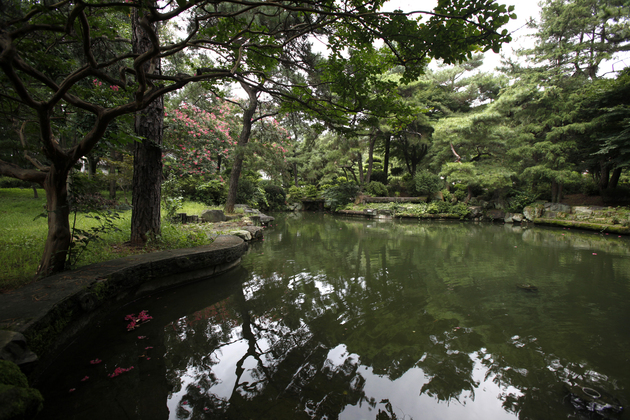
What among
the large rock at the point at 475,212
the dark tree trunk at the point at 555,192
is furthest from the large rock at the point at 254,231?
the dark tree trunk at the point at 555,192

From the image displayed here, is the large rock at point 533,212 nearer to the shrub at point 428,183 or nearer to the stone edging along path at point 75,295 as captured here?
the shrub at point 428,183

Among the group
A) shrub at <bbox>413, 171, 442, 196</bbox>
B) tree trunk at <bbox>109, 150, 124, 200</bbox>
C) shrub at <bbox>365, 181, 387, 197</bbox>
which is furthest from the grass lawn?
shrub at <bbox>413, 171, 442, 196</bbox>

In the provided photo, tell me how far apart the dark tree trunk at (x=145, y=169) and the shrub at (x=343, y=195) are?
12.7 meters

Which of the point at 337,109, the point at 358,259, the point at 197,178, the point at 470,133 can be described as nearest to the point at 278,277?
the point at 358,259

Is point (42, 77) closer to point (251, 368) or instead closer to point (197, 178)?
point (251, 368)

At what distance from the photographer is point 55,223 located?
101 inches

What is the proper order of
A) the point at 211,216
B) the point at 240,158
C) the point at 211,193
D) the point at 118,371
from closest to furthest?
1. the point at 118,371
2. the point at 211,216
3. the point at 240,158
4. the point at 211,193

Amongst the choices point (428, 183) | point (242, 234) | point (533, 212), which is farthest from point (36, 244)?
point (533, 212)

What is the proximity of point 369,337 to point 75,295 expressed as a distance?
2507 millimetres

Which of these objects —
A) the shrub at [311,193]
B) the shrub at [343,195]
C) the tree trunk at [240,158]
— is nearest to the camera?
the tree trunk at [240,158]

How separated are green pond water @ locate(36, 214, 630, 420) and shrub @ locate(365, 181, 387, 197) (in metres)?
11.9

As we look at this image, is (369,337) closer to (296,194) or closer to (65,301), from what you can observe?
(65,301)

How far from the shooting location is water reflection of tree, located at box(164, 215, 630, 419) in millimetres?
1771

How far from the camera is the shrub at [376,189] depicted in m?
16.0
